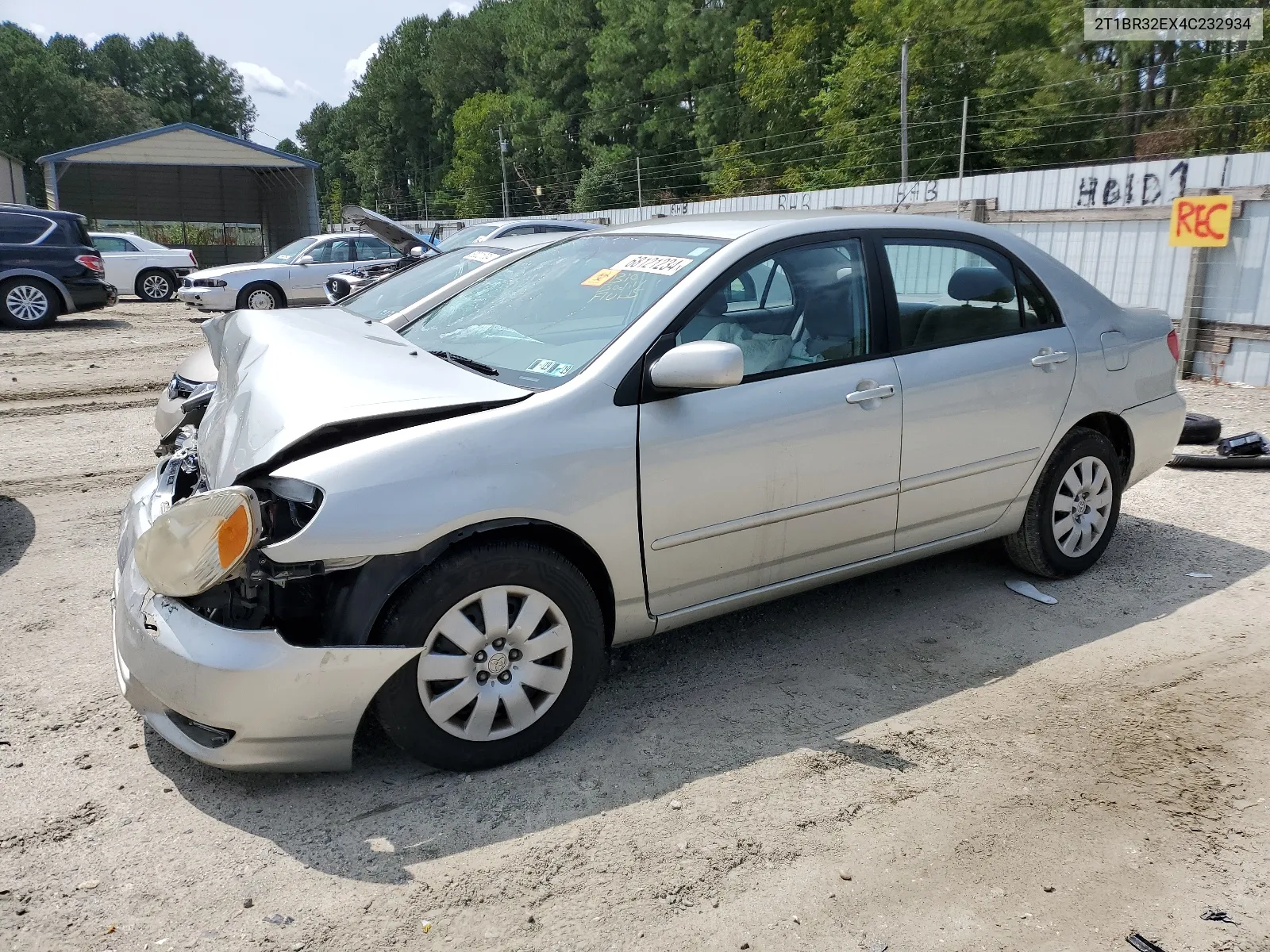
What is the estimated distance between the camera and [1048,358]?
175 inches

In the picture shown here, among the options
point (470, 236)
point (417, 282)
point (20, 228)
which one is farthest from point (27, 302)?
point (417, 282)

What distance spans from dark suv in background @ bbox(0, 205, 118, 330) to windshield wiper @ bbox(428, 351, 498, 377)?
47.3 feet

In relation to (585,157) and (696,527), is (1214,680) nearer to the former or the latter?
(696,527)

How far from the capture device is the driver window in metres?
3.72

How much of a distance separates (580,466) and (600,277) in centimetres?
108

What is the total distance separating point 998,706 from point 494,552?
195cm

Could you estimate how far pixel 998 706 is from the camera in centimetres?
368

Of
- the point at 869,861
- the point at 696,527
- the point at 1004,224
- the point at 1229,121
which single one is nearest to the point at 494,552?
the point at 696,527

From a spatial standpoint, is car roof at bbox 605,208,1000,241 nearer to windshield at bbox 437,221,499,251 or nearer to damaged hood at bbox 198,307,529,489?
damaged hood at bbox 198,307,529,489

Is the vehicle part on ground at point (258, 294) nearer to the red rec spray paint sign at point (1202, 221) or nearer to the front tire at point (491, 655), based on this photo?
the red rec spray paint sign at point (1202, 221)

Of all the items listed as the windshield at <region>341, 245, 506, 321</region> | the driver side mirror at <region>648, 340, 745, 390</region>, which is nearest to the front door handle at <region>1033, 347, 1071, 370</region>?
the driver side mirror at <region>648, 340, 745, 390</region>

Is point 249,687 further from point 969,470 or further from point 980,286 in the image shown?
point 980,286

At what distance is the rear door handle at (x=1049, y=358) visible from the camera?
442 cm

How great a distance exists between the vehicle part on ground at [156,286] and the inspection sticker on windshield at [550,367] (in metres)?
21.0
